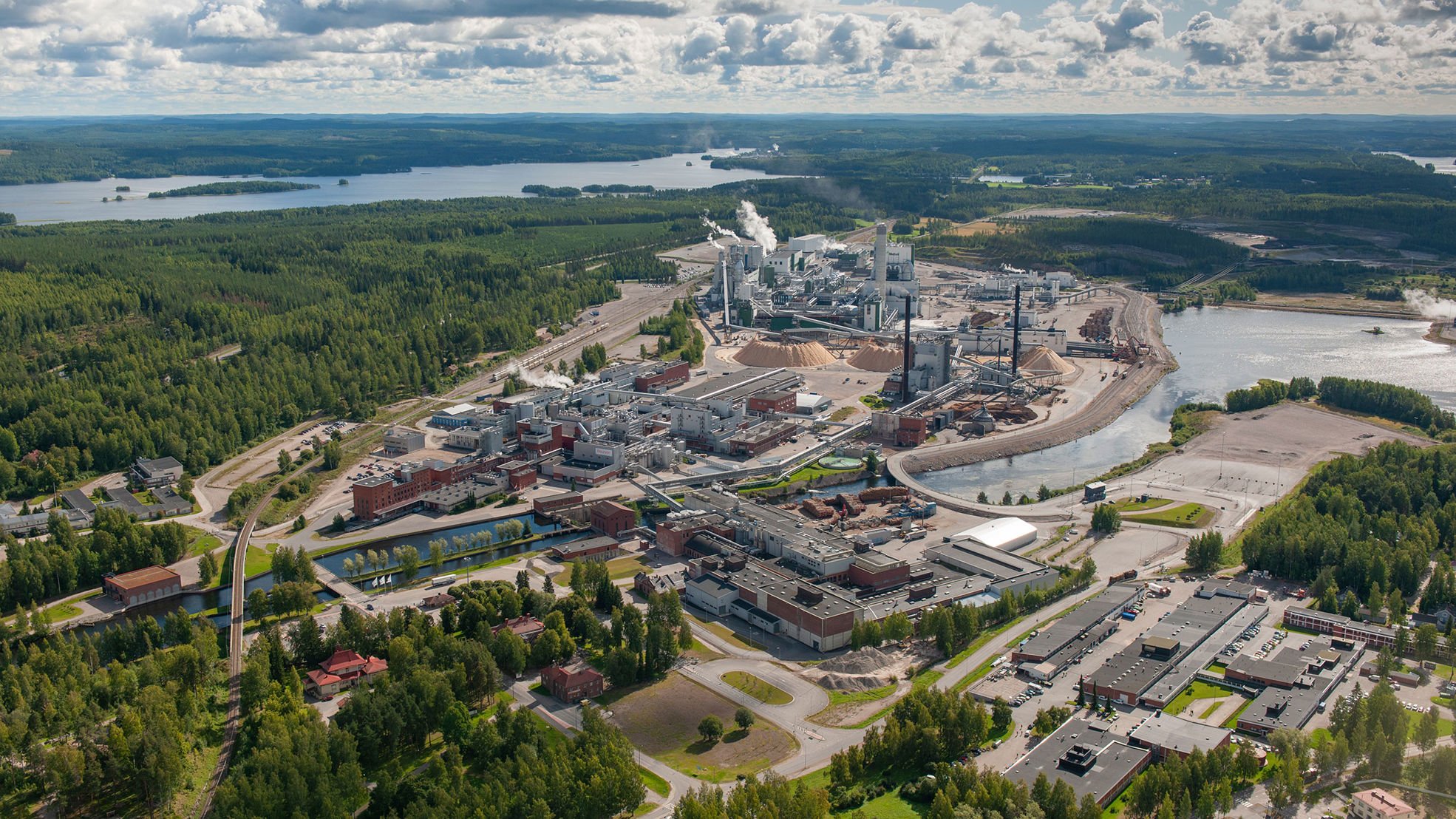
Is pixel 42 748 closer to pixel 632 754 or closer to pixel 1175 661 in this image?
pixel 632 754

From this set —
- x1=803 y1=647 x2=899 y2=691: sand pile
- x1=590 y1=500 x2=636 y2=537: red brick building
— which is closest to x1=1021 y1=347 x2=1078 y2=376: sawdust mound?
x1=590 y1=500 x2=636 y2=537: red brick building

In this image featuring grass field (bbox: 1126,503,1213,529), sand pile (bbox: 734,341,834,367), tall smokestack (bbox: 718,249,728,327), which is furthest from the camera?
tall smokestack (bbox: 718,249,728,327)

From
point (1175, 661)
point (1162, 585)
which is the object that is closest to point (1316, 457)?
point (1162, 585)

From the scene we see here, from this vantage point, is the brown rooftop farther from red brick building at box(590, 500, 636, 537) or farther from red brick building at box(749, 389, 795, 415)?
red brick building at box(749, 389, 795, 415)

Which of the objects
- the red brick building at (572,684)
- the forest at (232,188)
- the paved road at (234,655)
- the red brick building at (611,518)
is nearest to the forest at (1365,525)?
the red brick building at (611,518)

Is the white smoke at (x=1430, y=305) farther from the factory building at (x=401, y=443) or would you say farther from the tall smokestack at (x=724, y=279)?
the factory building at (x=401, y=443)

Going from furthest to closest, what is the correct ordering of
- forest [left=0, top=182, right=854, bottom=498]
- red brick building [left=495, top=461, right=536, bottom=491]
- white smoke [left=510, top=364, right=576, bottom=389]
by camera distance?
white smoke [left=510, top=364, right=576, bottom=389]
forest [left=0, top=182, right=854, bottom=498]
red brick building [left=495, top=461, right=536, bottom=491]
